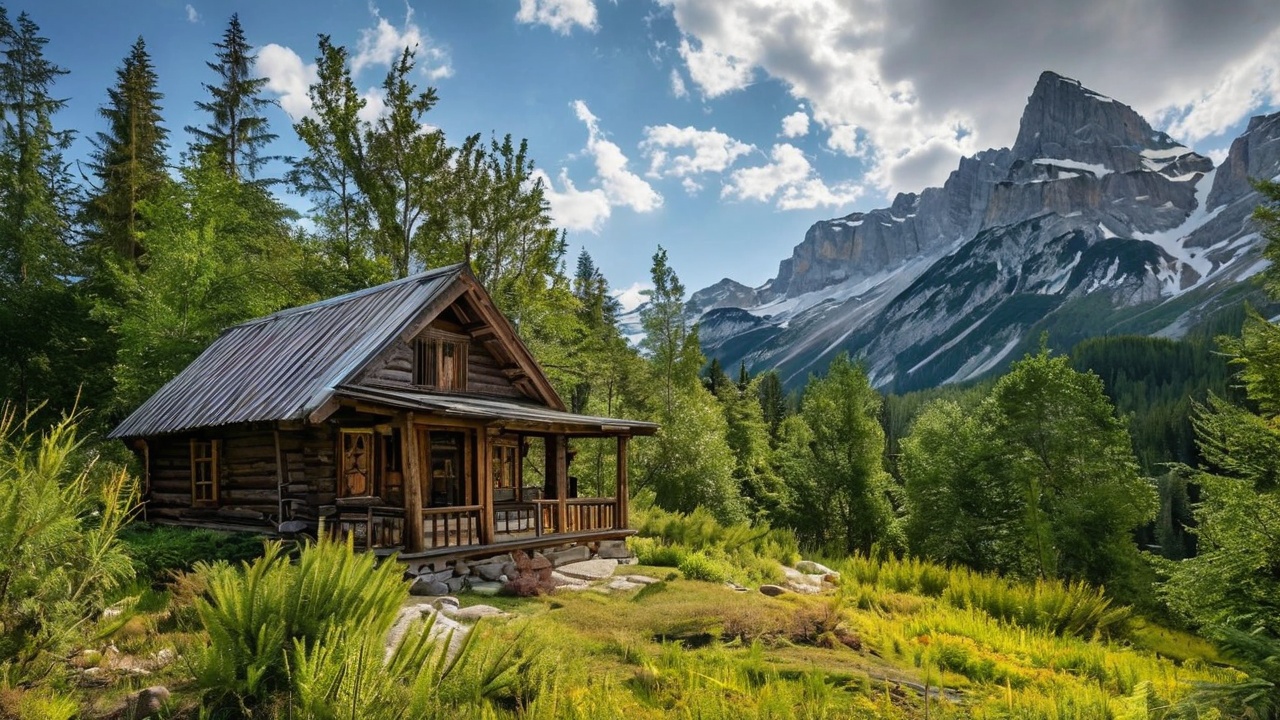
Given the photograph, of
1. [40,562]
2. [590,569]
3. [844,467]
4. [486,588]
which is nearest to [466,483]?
[486,588]

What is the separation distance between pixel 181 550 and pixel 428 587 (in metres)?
4.14

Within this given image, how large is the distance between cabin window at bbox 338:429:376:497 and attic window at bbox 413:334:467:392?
1.65 metres

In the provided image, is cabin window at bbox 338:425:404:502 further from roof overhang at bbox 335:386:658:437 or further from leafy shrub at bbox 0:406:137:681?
leafy shrub at bbox 0:406:137:681

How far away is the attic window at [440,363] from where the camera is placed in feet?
51.8

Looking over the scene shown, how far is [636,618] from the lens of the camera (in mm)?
10023

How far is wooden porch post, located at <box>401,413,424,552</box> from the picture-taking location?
39.8ft

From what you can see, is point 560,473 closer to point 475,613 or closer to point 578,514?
point 578,514

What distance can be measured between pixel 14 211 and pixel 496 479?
73.1 feet

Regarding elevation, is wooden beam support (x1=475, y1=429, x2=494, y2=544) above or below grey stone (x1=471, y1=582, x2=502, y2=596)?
above

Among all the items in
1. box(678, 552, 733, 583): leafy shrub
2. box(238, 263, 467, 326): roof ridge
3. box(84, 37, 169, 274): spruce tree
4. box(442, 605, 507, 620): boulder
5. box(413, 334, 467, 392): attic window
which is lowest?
box(678, 552, 733, 583): leafy shrub

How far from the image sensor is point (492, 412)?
1283cm

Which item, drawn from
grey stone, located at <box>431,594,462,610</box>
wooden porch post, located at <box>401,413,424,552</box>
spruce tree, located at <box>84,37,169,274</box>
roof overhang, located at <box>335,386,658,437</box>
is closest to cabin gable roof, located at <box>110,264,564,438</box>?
roof overhang, located at <box>335,386,658,437</box>

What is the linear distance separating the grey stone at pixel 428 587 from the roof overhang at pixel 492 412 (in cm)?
286

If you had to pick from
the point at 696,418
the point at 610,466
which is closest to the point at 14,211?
A: the point at 610,466
